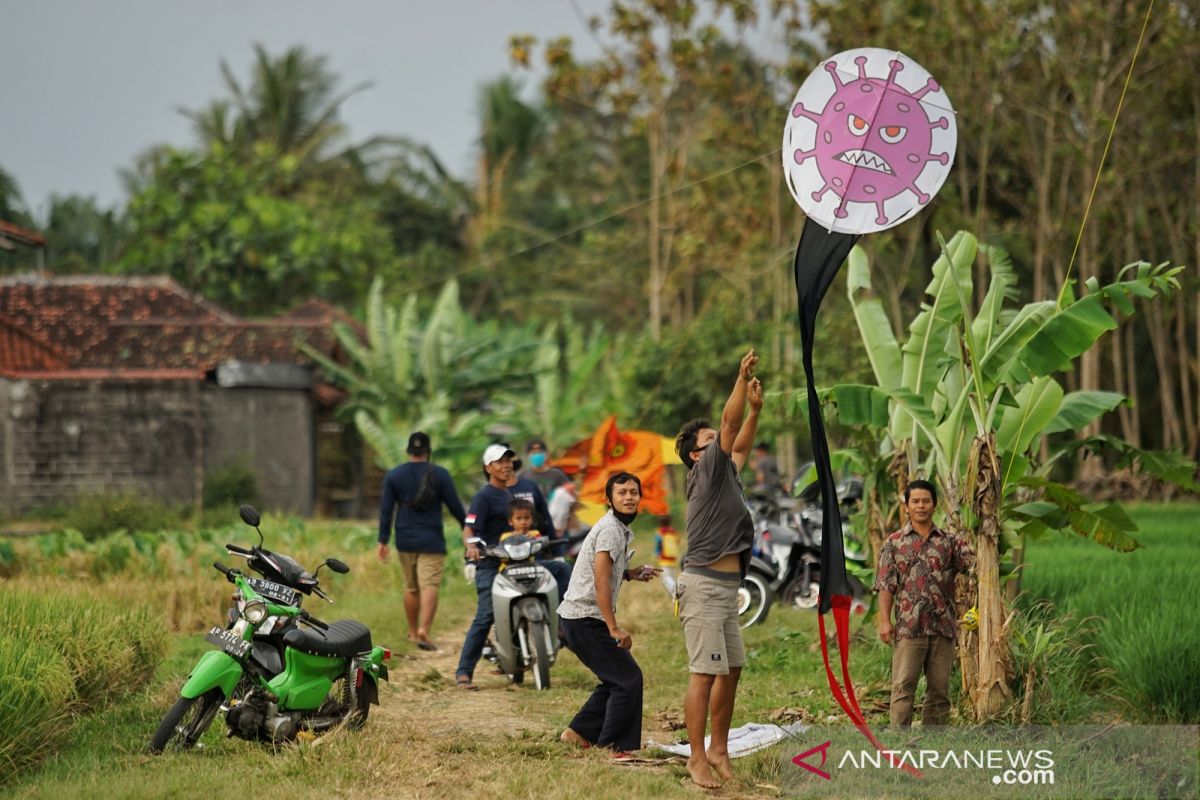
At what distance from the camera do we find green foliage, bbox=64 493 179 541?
19.5 metres

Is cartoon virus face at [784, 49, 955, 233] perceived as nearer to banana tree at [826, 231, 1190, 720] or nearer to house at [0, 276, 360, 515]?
banana tree at [826, 231, 1190, 720]

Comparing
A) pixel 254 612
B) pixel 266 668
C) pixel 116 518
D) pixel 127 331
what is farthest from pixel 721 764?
pixel 127 331

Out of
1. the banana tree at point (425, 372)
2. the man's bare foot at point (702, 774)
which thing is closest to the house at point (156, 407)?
the banana tree at point (425, 372)

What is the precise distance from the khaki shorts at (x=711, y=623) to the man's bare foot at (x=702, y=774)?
41cm

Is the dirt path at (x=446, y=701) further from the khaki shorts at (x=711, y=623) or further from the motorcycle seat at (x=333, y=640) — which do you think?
the khaki shorts at (x=711, y=623)

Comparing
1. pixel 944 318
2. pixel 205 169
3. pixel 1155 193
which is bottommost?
pixel 944 318

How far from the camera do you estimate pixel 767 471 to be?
65.6ft

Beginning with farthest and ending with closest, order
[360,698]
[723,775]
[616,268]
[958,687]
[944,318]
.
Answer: [616,268], [944,318], [958,687], [360,698], [723,775]

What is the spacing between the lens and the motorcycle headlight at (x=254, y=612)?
7371mm

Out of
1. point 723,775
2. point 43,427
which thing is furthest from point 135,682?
point 43,427

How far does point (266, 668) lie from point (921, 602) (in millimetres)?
3353

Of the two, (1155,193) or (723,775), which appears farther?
(1155,193)

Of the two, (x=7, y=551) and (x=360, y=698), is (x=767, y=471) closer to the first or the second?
(x=7, y=551)

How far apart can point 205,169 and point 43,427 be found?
12.0m
